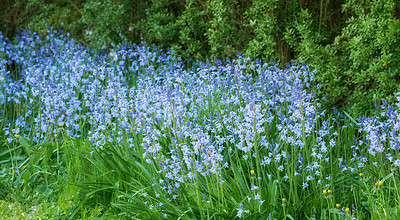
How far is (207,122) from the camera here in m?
4.56

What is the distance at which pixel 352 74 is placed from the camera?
5.21 metres

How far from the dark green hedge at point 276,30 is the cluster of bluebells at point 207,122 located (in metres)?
0.35

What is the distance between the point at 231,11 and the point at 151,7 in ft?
5.62

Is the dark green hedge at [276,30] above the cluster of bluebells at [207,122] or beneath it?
above

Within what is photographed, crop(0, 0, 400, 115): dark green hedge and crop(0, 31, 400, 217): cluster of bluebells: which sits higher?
crop(0, 0, 400, 115): dark green hedge

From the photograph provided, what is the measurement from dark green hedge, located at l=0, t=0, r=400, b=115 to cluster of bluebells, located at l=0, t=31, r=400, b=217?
35cm

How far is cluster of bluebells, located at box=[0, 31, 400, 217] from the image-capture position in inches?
136

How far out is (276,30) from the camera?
6117 mm

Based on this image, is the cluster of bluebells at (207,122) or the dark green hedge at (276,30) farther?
the dark green hedge at (276,30)

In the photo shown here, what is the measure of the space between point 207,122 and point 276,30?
218 cm

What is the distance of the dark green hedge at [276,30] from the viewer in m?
4.91

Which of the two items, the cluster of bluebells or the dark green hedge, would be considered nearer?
the cluster of bluebells

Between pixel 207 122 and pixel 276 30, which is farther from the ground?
pixel 276 30

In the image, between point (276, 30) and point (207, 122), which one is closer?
point (207, 122)
